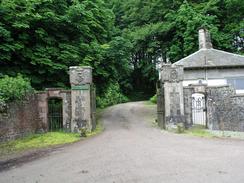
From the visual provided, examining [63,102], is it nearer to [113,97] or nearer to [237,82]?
[237,82]

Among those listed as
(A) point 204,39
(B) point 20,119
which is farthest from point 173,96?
(A) point 204,39

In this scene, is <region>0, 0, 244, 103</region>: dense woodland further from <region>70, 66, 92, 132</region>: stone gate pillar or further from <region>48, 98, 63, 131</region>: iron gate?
<region>48, 98, 63, 131</region>: iron gate

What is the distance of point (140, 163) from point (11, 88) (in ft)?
24.9

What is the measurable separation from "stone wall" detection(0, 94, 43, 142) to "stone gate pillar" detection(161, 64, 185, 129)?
7.17 m

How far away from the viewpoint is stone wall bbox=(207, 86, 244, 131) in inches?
656

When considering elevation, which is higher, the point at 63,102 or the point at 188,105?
the point at 63,102

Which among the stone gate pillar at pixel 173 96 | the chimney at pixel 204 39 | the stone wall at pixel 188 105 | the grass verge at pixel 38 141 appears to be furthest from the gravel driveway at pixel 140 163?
the chimney at pixel 204 39

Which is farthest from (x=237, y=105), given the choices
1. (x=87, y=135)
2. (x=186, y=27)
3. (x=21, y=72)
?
(x=186, y=27)

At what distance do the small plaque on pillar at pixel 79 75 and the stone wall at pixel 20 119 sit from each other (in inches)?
90.9

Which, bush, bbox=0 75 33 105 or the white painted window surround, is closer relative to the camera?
bush, bbox=0 75 33 105

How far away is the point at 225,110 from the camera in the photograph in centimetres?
1677

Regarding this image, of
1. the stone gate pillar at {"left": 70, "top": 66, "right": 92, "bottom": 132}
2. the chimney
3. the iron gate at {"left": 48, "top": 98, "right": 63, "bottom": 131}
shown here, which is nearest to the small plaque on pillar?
the stone gate pillar at {"left": 70, "top": 66, "right": 92, "bottom": 132}

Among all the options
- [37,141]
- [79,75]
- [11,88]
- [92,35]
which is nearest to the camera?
[11,88]

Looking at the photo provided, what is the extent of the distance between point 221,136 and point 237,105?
2505 mm
